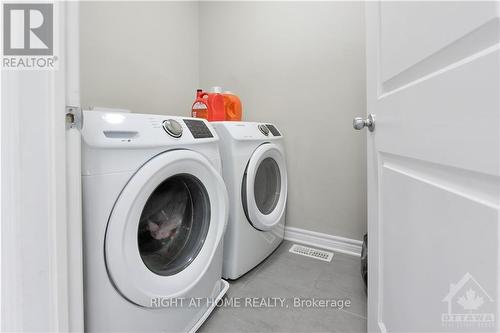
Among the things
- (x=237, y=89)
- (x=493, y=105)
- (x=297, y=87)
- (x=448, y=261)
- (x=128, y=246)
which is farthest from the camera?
(x=237, y=89)

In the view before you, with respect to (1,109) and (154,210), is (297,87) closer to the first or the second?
(154,210)

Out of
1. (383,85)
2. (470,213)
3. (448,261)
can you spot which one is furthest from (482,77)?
(383,85)

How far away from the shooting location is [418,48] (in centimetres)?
46

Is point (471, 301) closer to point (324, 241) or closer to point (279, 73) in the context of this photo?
point (324, 241)

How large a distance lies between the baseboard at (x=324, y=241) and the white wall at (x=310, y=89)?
0.04 m

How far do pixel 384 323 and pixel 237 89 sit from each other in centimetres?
171

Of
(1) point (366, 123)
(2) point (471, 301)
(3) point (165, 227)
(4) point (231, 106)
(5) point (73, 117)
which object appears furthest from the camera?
(4) point (231, 106)

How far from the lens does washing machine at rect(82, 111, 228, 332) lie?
619 millimetres

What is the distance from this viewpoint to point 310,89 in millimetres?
1612

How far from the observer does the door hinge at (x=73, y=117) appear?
474 mm

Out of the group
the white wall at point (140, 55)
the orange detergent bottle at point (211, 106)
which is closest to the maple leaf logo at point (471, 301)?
the orange detergent bottle at point (211, 106)

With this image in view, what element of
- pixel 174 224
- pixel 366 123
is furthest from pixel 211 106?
pixel 366 123

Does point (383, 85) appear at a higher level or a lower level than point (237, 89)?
lower

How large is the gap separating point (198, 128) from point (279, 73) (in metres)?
1.04
